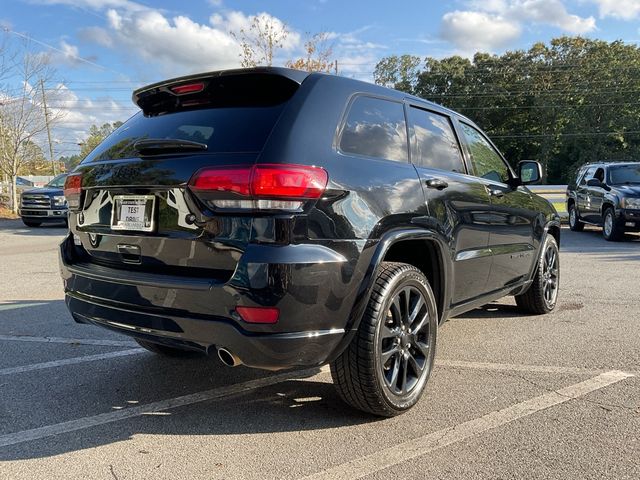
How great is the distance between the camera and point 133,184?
2.80m

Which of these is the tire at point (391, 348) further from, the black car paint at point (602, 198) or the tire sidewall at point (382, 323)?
the black car paint at point (602, 198)

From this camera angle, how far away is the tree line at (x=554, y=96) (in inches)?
1751

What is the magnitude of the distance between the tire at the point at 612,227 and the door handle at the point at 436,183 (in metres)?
10.4

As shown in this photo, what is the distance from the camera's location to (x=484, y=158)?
4438 millimetres

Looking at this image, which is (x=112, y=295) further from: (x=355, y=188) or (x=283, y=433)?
(x=355, y=188)

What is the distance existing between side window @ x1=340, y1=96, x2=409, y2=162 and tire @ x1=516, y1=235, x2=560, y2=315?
255 cm

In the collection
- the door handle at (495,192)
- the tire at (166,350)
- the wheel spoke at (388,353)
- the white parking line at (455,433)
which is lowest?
the white parking line at (455,433)

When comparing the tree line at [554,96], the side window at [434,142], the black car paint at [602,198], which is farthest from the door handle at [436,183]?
the tree line at [554,96]

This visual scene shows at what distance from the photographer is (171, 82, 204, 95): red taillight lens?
3.04m

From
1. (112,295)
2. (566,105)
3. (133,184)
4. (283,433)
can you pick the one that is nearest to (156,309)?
(112,295)

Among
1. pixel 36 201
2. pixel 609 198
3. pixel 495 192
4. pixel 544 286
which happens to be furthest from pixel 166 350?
pixel 36 201

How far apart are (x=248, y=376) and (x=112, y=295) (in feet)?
4.00

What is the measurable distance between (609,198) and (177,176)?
1237cm

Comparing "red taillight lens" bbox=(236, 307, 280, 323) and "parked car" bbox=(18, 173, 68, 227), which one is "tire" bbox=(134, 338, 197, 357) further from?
"parked car" bbox=(18, 173, 68, 227)
